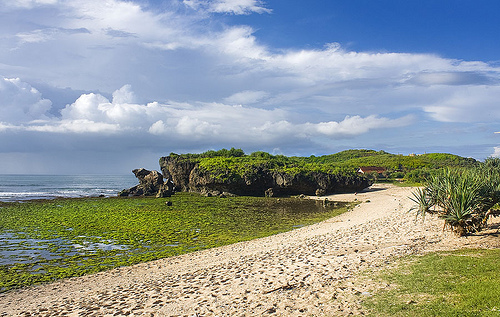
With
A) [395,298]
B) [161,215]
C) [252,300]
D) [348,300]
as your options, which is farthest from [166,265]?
[161,215]

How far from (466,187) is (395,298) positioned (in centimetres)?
938

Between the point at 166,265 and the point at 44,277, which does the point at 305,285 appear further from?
the point at 44,277

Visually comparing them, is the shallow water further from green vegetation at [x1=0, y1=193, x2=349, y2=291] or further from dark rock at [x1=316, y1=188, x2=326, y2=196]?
dark rock at [x1=316, y1=188, x2=326, y2=196]

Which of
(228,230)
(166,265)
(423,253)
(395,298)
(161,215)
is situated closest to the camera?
(395,298)

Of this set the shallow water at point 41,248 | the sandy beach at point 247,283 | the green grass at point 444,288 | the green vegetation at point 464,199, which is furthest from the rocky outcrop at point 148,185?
the green grass at point 444,288

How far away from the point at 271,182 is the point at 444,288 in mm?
54416

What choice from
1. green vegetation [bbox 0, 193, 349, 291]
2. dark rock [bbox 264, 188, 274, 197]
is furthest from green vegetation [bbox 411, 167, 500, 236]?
dark rock [bbox 264, 188, 274, 197]

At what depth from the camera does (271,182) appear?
6225 centimetres

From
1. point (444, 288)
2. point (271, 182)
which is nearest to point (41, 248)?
point (444, 288)

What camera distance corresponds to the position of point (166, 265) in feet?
49.1

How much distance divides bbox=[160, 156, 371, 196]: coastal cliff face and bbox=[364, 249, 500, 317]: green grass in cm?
4945

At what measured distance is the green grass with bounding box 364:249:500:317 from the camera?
6.64m

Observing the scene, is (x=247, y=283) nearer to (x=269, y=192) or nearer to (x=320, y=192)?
(x=269, y=192)

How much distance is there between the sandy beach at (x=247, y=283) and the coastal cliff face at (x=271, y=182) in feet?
142
